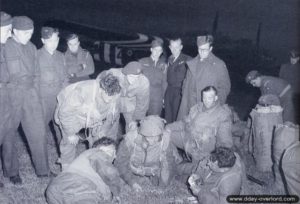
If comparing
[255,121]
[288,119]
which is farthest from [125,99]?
[288,119]

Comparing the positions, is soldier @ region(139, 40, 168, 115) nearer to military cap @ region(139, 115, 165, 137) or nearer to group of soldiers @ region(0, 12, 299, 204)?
group of soldiers @ region(0, 12, 299, 204)

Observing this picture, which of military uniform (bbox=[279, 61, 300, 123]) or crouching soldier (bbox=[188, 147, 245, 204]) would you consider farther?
military uniform (bbox=[279, 61, 300, 123])

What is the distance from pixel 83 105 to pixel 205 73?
96.3 inches

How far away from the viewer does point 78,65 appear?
23.1 ft

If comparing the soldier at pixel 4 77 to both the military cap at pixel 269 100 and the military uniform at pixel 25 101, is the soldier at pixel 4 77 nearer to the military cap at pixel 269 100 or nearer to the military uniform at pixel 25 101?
the military uniform at pixel 25 101

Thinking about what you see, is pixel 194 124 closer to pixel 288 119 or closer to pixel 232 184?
pixel 232 184

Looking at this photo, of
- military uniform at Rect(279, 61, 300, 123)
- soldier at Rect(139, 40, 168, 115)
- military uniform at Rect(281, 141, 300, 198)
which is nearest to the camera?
military uniform at Rect(281, 141, 300, 198)

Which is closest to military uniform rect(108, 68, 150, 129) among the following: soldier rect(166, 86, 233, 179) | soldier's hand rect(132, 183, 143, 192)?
soldier rect(166, 86, 233, 179)

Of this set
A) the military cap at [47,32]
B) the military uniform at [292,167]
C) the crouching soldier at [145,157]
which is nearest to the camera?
the military uniform at [292,167]

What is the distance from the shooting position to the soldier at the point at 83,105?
5037 mm

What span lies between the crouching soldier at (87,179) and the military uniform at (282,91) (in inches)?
143

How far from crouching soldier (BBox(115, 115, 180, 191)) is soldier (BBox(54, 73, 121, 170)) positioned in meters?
0.59

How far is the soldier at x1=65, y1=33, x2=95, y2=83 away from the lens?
6996 millimetres

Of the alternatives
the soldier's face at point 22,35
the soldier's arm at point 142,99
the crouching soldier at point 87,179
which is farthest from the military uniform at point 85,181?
the soldier's face at point 22,35
